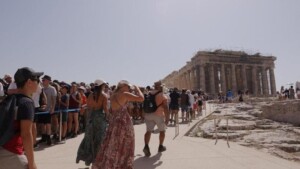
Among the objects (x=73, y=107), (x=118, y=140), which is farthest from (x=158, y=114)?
(x=73, y=107)

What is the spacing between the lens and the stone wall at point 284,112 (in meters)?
18.5

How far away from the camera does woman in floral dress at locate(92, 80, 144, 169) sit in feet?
16.0

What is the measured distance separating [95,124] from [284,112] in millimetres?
16590

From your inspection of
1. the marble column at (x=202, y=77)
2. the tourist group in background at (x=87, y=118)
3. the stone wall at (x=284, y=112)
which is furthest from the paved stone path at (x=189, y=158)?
the marble column at (x=202, y=77)

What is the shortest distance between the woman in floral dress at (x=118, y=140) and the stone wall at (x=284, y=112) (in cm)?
1593

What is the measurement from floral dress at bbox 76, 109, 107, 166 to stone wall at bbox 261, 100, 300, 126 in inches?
613

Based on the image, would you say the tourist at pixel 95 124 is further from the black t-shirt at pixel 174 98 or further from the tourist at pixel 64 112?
the black t-shirt at pixel 174 98

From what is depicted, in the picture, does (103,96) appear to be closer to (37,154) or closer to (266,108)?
(37,154)

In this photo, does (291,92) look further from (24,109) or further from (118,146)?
(24,109)

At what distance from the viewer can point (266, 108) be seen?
65.3 feet

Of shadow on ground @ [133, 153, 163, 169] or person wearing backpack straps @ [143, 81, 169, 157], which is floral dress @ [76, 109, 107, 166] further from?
person wearing backpack straps @ [143, 81, 169, 157]

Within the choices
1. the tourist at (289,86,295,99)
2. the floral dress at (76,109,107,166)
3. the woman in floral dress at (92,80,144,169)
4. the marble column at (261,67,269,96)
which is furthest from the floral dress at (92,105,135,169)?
the marble column at (261,67,269,96)

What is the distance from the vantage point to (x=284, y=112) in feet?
62.8

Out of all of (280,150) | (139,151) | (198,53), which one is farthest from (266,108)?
(198,53)
